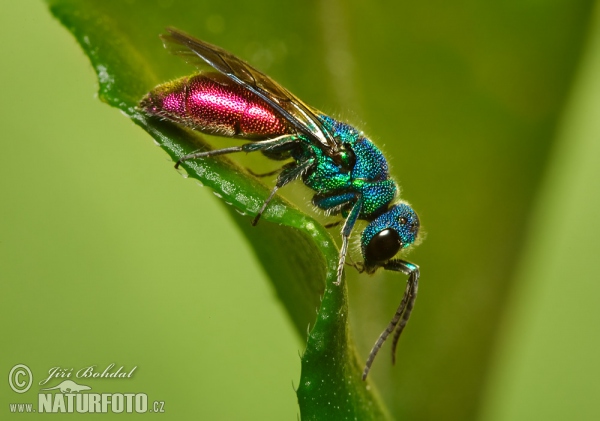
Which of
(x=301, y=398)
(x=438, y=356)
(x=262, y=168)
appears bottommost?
(x=301, y=398)

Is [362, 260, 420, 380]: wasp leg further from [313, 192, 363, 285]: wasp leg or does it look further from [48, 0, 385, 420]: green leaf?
[48, 0, 385, 420]: green leaf

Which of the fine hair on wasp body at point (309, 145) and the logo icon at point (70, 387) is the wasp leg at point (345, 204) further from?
the logo icon at point (70, 387)

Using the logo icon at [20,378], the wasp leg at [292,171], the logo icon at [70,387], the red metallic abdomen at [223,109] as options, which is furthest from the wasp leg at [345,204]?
the logo icon at [20,378]

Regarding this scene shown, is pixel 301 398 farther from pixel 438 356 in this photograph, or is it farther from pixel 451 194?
pixel 451 194

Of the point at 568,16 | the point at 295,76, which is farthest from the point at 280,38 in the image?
the point at 568,16

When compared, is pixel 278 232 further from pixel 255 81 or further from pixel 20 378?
pixel 20 378

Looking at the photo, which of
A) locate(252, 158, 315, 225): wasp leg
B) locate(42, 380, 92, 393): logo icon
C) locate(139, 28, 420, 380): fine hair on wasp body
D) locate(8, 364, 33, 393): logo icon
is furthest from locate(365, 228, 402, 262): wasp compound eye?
locate(8, 364, 33, 393): logo icon

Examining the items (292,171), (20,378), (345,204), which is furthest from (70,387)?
(345,204)

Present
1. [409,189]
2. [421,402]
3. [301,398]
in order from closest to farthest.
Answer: [301,398]
[421,402]
[409,189]
